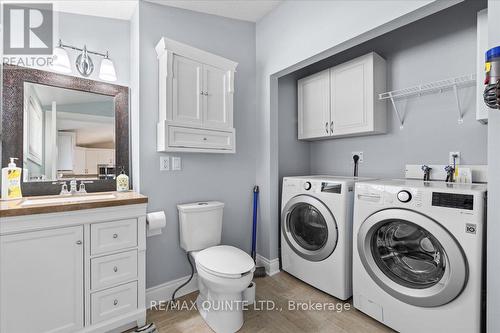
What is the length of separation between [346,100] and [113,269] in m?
2.32

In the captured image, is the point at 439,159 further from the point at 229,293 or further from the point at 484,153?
the point at 229,293

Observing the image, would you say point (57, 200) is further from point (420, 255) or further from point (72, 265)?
point (420, 255)

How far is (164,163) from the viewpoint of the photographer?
196cm

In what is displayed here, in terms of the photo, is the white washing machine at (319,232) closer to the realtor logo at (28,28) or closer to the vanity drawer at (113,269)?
the vanity drawer at (113,269)

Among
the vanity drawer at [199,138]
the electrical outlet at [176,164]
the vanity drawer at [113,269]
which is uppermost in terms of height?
the vanity drawer at [199,138]

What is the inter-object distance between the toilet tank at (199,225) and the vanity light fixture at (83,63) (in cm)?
125

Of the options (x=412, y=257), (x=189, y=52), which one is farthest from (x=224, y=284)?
(x=189, y=52)

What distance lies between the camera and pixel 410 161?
2070mm

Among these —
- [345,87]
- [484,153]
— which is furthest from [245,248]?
[484,153]

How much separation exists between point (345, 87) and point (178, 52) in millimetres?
1523

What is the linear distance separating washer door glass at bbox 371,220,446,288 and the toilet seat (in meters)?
0.91

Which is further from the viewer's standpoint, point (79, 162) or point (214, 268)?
point (79, 162)

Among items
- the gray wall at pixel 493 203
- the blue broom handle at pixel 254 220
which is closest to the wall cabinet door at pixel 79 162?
the blue broom handle at pixel 254 220

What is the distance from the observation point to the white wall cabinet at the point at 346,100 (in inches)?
81.4
